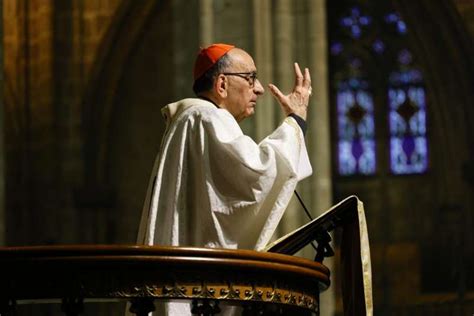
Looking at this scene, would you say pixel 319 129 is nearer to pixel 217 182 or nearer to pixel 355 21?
pixel 217 182

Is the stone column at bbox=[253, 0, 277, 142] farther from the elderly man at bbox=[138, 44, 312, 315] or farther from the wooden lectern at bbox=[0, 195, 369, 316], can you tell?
the wooden lectern at bbox=[0, 195, 369, 316]

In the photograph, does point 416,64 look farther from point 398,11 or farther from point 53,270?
point 53,270

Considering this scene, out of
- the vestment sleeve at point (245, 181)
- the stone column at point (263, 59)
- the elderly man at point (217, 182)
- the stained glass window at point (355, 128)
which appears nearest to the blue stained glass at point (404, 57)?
the stained glass window at point (355, 128)

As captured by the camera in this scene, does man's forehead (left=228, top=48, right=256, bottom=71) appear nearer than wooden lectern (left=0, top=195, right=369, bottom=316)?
No

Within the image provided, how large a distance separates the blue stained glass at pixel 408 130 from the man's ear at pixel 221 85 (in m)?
19.8

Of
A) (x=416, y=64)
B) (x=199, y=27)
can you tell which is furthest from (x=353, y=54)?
(x=199, y=27)

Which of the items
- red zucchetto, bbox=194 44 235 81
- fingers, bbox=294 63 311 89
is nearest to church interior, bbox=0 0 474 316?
red zucchetto, bbox=194 44 235 81

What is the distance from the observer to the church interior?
24047 millimetres

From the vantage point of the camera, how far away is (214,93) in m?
6.53

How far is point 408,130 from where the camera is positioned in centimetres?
2642

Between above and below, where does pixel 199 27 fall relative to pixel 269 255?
above

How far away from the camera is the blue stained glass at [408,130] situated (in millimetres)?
26219

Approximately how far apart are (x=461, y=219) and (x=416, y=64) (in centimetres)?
261

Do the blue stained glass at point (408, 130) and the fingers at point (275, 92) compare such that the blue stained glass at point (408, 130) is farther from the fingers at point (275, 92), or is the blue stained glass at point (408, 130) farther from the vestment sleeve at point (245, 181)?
the vestment sleeve at point (245, 181)
